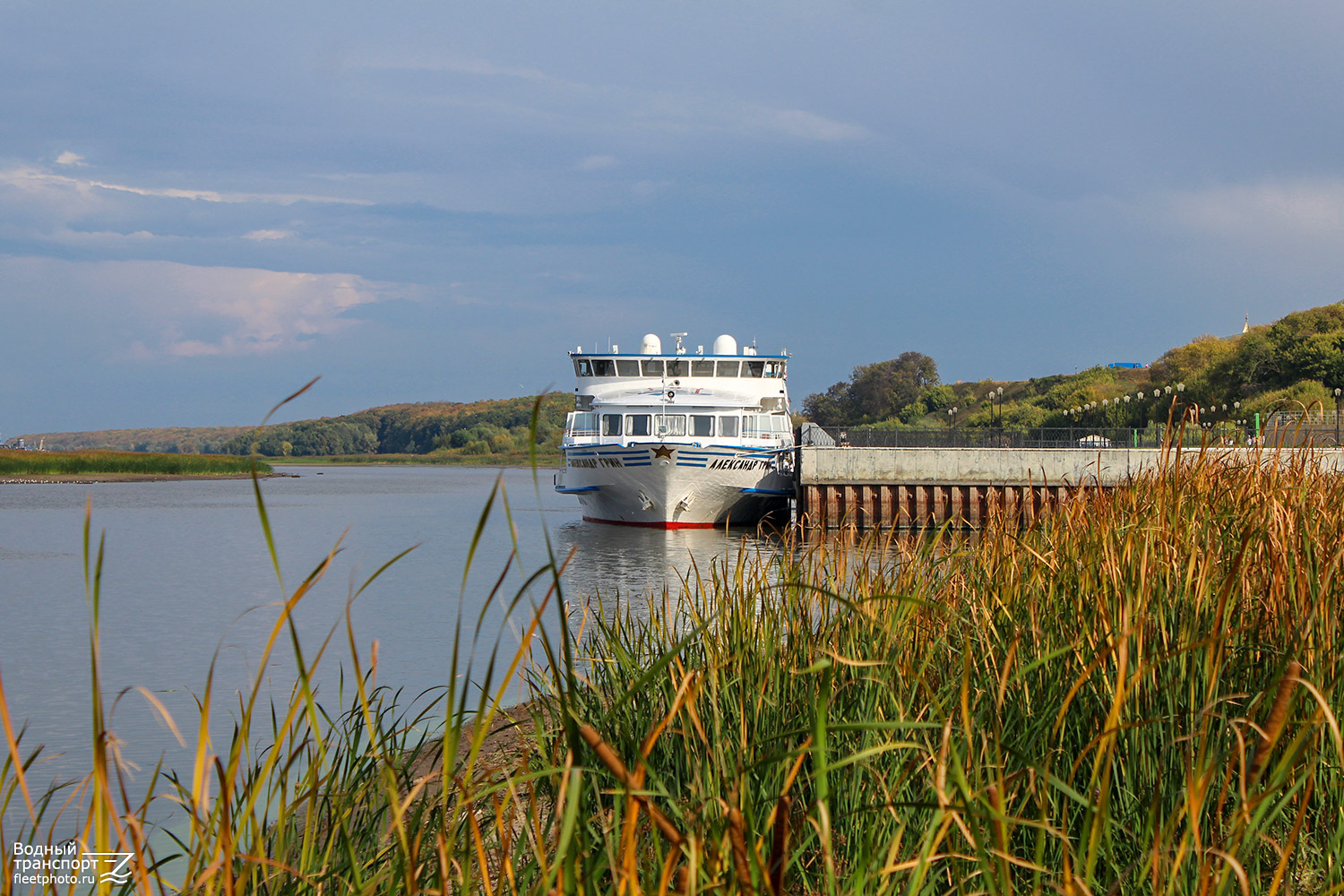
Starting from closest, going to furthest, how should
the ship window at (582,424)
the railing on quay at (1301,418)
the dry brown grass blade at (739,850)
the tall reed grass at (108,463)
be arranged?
the dry brown grass blade at (739,850) → the railing on quay at (1301,418) → the ship window at (582,424) → the tall reed grass at (108,463)

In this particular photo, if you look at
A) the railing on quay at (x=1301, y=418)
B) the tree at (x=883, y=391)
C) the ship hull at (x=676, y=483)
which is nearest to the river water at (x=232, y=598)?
the ship hull at (x=676, y=483)

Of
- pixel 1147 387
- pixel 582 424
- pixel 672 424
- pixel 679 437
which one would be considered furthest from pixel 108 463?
pixel 1147 387

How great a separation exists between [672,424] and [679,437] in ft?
4.32

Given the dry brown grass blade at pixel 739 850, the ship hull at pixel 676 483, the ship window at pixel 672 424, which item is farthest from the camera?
the ship window at pixel 672 424

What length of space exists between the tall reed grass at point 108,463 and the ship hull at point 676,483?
5666 cm

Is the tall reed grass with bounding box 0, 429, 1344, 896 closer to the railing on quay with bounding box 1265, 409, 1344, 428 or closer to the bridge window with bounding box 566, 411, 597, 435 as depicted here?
the railing on quay with bounding box 1265, 409, 1344, 428

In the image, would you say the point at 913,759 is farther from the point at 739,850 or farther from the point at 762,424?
the point at 762,424

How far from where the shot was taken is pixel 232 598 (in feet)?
61.9

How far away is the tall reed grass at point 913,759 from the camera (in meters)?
2.06

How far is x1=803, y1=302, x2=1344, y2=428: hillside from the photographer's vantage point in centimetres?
5816

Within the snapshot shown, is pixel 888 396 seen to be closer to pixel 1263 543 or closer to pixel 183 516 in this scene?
pixel 183 516

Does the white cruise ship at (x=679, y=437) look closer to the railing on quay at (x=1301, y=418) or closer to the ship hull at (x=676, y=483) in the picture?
the ship hull at (x=676, y=483)

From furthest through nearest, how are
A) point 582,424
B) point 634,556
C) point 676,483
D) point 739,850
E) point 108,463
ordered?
point 108,463 < point 582,424 < point 676,483 < point 634,556 < point 739,850

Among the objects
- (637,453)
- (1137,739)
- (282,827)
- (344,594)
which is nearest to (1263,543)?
(1137,739)
